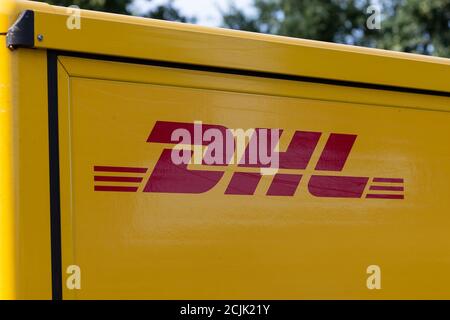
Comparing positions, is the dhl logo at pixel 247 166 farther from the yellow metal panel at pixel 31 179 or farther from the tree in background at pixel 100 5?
the tree in background at pixel 100 5

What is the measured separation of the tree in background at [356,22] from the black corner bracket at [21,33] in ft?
40.7

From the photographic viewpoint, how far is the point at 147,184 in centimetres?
278

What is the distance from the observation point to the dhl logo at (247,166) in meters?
2.79

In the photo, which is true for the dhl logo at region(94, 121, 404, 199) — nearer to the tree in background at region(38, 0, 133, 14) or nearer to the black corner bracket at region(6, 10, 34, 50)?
the black corner bracket at region(6, 10, 34, 50)

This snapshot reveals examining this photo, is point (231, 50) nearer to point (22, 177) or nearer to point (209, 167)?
point (209, 167)

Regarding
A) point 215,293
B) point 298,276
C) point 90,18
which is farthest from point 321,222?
point 90,18

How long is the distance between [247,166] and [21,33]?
1.01 meters

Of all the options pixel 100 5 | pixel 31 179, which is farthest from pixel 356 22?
pixel 31 179

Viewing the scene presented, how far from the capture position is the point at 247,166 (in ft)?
9.62

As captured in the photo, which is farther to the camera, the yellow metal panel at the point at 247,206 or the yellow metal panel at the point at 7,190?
the yellow metal panel at the point at 247,206

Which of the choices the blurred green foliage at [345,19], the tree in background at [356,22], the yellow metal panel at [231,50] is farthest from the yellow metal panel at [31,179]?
the tree in background at [356,22]

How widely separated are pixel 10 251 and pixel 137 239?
469mm
